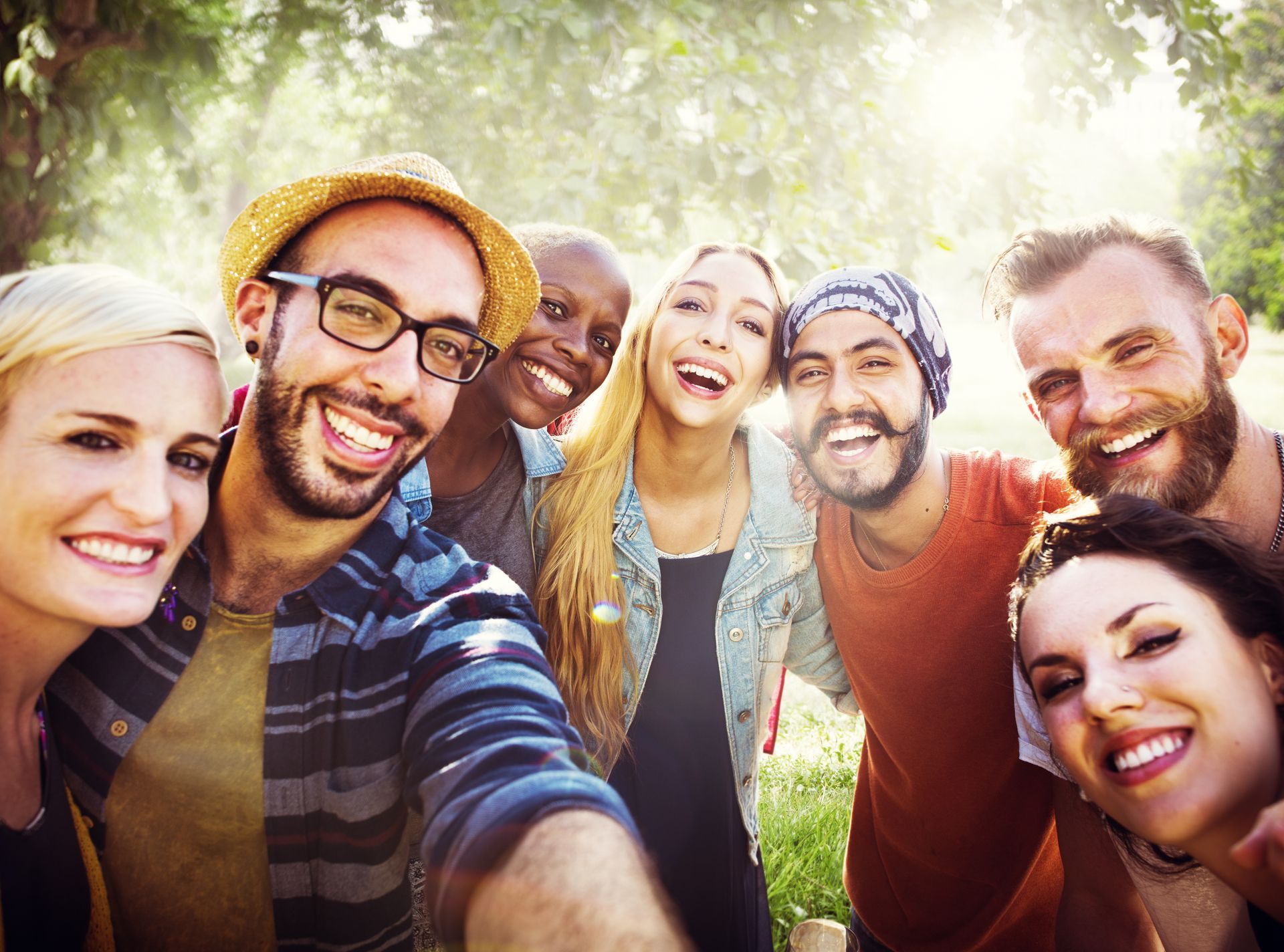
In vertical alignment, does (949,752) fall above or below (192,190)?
below

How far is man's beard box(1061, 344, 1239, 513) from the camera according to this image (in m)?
2.76

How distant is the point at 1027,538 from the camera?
308 cm

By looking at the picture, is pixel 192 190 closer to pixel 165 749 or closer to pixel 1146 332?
pixel 165 749

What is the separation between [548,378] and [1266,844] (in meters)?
2.85

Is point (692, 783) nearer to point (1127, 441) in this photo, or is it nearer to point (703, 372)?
point (703, 372)

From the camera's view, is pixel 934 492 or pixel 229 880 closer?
pixel 229 880

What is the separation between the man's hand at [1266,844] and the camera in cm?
160

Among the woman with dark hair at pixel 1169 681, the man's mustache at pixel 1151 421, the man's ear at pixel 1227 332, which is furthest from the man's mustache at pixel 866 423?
the man's ear at pixel 1227 332

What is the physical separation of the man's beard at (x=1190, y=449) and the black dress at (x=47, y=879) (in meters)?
3.23

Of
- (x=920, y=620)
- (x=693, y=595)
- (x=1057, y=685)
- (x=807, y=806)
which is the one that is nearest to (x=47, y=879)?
(x=693, y=595)

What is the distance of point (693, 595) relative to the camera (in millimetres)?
3383

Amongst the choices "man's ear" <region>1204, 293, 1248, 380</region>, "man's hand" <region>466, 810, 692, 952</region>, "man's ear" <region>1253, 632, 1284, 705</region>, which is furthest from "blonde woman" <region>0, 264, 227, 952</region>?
"man's ear" <region>1204, 293, 1248, 380</region>

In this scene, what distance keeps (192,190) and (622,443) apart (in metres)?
4.02

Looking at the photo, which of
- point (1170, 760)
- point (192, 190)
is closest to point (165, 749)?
point (1170, 760)
